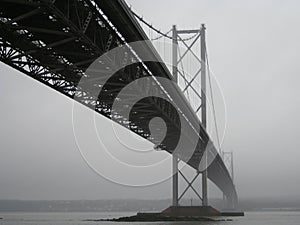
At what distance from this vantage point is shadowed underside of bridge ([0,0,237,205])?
1625 centimetres

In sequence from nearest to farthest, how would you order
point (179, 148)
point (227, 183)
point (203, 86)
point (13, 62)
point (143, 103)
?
point (13, 62)
point (143, 103)
point (179, 148)
point (203, 86)
point (227, 183)

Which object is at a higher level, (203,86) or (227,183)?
(203,86)

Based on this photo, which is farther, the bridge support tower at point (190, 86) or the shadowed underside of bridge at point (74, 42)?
the bridge support tower at point (190, 86)

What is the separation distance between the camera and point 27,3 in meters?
15.2

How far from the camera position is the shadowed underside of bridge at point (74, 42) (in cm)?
1625

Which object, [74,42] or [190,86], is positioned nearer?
[74,42]

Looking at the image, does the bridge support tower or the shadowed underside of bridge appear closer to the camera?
the shadowed underside of bridge

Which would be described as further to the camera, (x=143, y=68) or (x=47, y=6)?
(x=143, y=68)

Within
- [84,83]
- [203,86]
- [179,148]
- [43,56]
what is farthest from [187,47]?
[43,56]

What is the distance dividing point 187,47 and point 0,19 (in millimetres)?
36164

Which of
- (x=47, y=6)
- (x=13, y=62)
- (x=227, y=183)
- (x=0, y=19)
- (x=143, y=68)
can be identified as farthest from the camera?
(x=227, y=183)

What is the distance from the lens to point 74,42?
18.9 meters

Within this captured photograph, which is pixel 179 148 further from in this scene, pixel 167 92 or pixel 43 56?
pixel 43 56

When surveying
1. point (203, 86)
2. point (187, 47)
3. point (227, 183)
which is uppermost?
point (187, 47)
